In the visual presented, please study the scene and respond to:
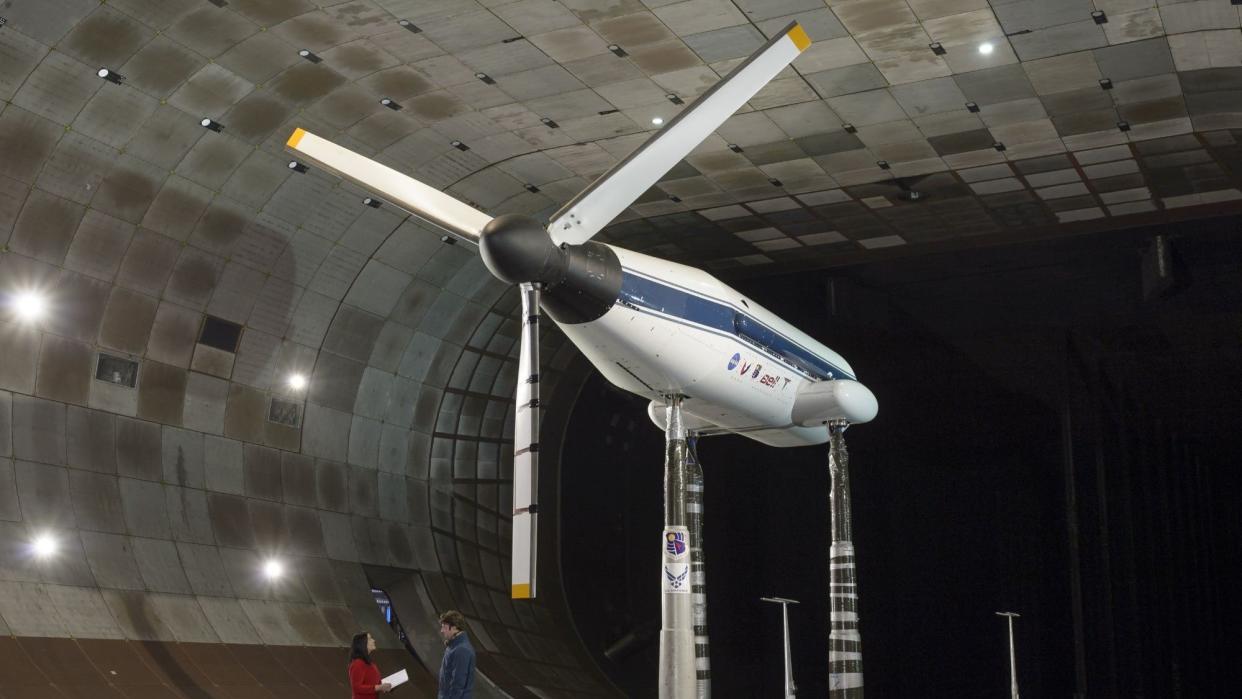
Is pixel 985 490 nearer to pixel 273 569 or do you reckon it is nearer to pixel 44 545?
pixel 273 569

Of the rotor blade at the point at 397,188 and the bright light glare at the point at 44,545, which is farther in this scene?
the bright light glare at the point at 44,545

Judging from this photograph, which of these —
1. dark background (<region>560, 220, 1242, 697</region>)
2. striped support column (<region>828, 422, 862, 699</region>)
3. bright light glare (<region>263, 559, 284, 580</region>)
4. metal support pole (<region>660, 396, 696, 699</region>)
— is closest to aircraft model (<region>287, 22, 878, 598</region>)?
metal support pole (<region>660, 396, 696, 699</region>)

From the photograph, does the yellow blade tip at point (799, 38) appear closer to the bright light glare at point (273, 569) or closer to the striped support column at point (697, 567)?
the striped support column at point (697, 567)

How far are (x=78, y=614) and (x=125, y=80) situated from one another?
1059cm

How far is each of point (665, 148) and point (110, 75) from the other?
38.1 feet

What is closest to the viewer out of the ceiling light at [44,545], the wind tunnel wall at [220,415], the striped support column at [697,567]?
the striped support column at [697,567]

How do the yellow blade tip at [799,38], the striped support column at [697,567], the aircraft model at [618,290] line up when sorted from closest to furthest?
1. the aircraft model at [618,290]
2. the yellow blade tip at [799,38]
3. the striped support column at [697,567]

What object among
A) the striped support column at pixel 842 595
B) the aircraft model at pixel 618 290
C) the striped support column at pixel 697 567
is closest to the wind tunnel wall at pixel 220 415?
the aircraft model at pixel 618 290

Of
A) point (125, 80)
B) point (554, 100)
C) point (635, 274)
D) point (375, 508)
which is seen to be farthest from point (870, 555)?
point (125, 80)

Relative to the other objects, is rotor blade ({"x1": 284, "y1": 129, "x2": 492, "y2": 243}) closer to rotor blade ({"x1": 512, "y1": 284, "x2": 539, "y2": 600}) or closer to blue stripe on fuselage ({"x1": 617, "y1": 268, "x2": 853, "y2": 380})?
rotor blade ({"x1": 512, "y1": 284, "x2": 539, "y2": 600})

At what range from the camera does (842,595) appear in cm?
2305

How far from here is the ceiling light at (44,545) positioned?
78.8ft

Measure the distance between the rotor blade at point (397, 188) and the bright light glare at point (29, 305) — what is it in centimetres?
865

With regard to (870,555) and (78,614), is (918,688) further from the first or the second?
(78,614)
